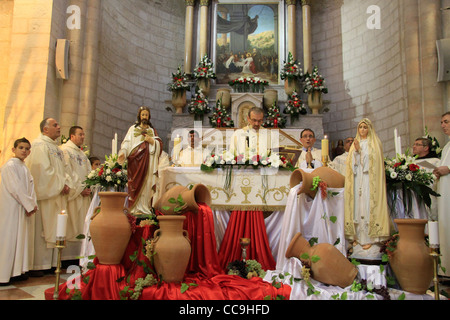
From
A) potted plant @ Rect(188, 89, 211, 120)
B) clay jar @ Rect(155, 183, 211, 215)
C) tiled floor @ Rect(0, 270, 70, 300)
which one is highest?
potted plant @ Rect(188, 89, 211, 120)

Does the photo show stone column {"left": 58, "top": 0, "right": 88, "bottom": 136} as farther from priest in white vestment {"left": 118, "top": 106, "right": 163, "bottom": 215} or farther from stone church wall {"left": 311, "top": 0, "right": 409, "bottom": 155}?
stone church wall {"left": 311, "top": 0, "right": 409, "bottom": 155}

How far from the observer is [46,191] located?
5930 millimetres

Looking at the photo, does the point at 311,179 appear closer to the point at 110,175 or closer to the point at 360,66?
the point at 110,175

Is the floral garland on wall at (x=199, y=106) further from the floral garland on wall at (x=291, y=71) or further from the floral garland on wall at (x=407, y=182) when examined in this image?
the floral garland on wall at (x=407, y=182)

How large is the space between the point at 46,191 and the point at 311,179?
12.8ft

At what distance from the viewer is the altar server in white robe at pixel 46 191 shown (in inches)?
230

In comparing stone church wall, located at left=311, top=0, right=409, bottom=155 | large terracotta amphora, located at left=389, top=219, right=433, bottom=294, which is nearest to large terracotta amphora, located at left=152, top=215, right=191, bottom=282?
large terracotta amphora, located at left=389, top=219, right=433, bottom=294

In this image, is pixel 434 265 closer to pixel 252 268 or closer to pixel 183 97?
pixel 252 268

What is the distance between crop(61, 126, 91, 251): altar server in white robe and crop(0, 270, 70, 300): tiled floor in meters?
0.94

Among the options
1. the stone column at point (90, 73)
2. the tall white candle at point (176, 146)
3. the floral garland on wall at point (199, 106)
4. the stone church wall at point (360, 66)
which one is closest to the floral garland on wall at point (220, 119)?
the floral garland on wall at point (199, 106)

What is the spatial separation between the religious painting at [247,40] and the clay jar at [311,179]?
7502 millimetres

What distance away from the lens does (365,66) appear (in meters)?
10.9

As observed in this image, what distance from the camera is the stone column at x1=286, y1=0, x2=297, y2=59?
11.9 meters
